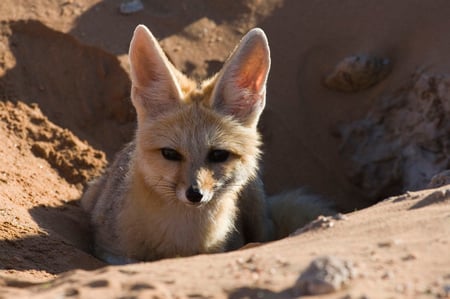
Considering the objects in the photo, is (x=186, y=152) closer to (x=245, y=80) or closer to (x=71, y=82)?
(x=245, y=80)

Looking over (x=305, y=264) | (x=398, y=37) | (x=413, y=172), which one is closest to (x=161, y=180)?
(x=305, y=264)

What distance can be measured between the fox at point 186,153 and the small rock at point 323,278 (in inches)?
75.3

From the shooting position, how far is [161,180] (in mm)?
5363

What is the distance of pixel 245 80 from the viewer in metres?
5.59

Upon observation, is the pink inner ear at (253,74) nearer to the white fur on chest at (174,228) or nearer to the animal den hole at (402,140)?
the white fur on chest at (174,228)

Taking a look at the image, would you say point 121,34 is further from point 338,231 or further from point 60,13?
point 338,231

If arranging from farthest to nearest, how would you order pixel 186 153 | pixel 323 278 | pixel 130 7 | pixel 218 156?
pixel 130 7
pixel 218 156
pixel 186 153
pixel 323 278

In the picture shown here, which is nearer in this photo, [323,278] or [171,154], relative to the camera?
[323,278]

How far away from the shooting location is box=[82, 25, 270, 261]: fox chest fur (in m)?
5.26

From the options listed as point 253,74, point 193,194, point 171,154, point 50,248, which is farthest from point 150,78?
point 50,248

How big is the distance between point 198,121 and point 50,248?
1.46m

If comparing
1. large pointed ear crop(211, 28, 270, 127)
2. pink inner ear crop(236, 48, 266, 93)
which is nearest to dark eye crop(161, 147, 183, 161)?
large pointed ear crop(211, 28, 270, 127)

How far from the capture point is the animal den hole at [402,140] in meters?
7.26

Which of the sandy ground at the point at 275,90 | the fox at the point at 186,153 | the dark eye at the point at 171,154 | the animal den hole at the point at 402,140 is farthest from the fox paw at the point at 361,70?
the dark eye at the point at 171,154
